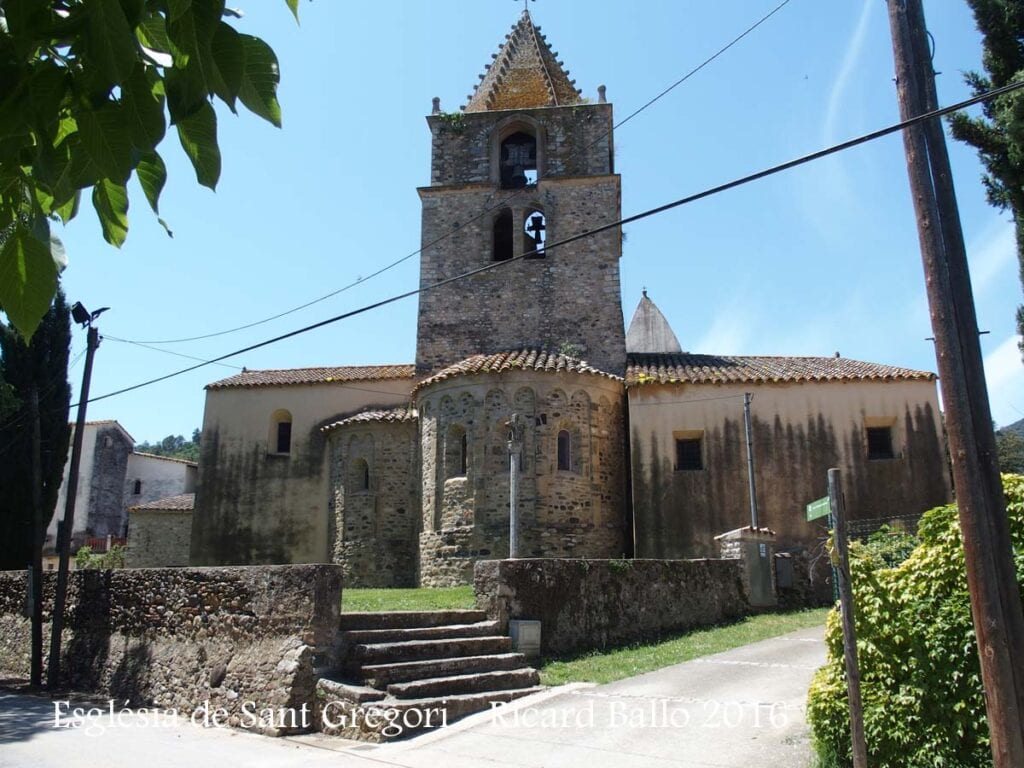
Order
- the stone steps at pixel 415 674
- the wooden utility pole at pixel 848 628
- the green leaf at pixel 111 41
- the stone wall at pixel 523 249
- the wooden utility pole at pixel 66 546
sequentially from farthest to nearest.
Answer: the stone wall at pixel 523 249 → the wooden utility pole at pixel 66 546 → the stone steps at pixel 415 674 → the wooden utility pole at pixel 848 628 → the green leaf at pixel 111 41

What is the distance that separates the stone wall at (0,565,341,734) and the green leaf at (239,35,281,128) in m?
9.45

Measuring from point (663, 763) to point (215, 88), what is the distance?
745cm

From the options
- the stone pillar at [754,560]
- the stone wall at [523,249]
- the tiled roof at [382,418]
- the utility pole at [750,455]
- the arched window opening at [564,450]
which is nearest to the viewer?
the stone pillar at [754,560]

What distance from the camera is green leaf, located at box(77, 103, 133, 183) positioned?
1940 mm

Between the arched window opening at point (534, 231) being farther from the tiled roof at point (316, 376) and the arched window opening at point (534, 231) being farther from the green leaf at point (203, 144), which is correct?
the green leaf at point (203, 144)

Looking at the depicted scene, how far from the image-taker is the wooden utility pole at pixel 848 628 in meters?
5.94

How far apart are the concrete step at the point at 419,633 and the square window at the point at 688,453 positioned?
10562mm

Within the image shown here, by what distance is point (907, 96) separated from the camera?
6699mm

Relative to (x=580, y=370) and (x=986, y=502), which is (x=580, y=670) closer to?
(x=986, y=502)

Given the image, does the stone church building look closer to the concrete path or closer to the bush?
the concrete path

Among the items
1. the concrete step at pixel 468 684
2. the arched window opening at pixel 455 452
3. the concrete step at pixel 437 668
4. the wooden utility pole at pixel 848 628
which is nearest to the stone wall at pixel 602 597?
the concrete step at pixel 437 668

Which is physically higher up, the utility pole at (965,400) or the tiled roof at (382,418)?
the tiled roof at (382,418)

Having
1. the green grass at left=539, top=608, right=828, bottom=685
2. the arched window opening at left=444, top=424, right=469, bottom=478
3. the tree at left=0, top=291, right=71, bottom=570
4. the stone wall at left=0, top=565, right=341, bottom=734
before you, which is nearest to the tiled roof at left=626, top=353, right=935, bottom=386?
the arched window opening at left=444, top=424, right=469, bottom=478

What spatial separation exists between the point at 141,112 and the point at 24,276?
557mm
